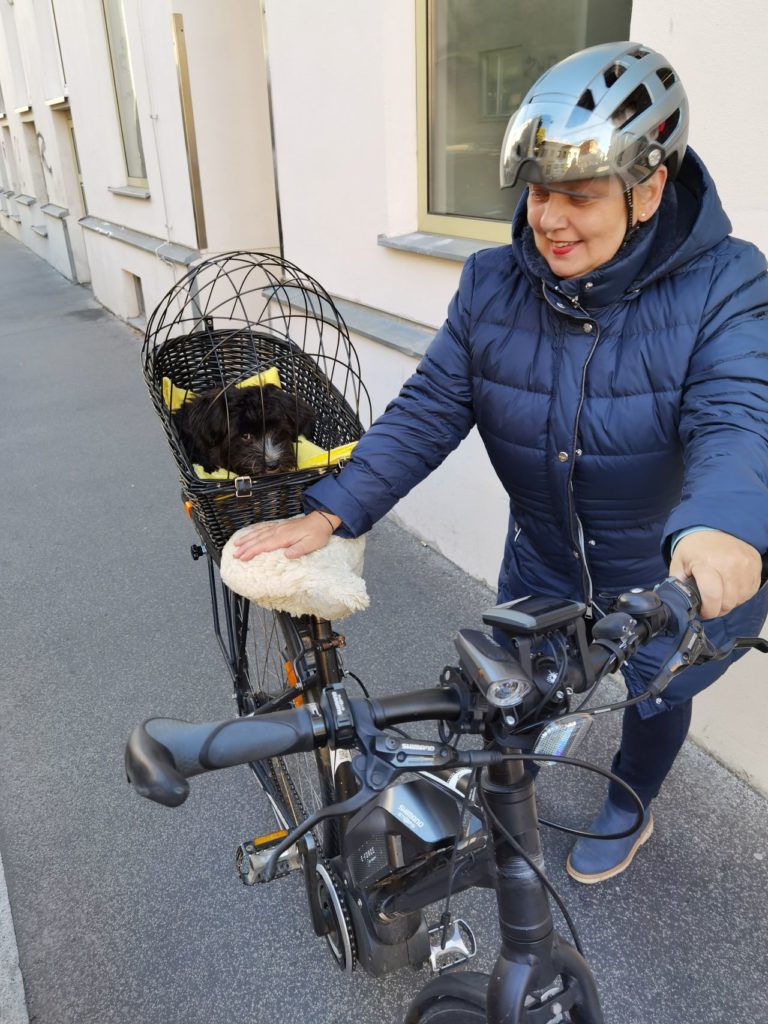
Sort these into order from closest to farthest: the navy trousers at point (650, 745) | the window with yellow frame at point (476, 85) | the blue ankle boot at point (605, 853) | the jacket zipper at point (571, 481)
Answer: the jacket zipper at point (571, 481), the navy trousers at point (650, 745), the blue ankle boot at point (605, 853), the window with yellow frame at point (476, 85)

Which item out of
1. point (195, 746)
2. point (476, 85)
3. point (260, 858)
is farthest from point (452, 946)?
point (476, 85)

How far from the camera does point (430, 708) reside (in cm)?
105

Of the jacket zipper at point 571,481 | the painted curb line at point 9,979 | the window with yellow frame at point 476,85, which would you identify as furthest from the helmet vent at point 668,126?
the painted curb line at point 9,979

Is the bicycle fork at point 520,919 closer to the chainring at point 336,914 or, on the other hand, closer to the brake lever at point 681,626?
the brake lever at point 681,626

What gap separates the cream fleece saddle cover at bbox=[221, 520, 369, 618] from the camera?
5.37 ft

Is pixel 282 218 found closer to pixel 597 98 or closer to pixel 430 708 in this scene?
pixel 597 98

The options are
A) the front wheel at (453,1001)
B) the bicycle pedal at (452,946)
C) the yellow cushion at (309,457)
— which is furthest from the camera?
the yellow cushion at (309,457)

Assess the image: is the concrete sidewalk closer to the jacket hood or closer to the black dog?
the black dog

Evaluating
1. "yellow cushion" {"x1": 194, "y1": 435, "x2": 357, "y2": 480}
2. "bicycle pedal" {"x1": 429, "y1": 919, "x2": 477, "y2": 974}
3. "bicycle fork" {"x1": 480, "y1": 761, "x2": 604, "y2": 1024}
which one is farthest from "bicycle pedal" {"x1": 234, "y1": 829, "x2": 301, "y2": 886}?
"yellow cushion" {"x1": 194, "y1": 435, "x2": 357, "y2": 480}

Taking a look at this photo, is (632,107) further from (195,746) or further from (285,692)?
(285,692)

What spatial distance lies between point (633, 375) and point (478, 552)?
2.37 metres

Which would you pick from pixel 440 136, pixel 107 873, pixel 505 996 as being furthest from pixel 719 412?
pixel 440 136

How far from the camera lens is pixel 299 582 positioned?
5.36ft

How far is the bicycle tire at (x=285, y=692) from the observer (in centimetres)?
193
